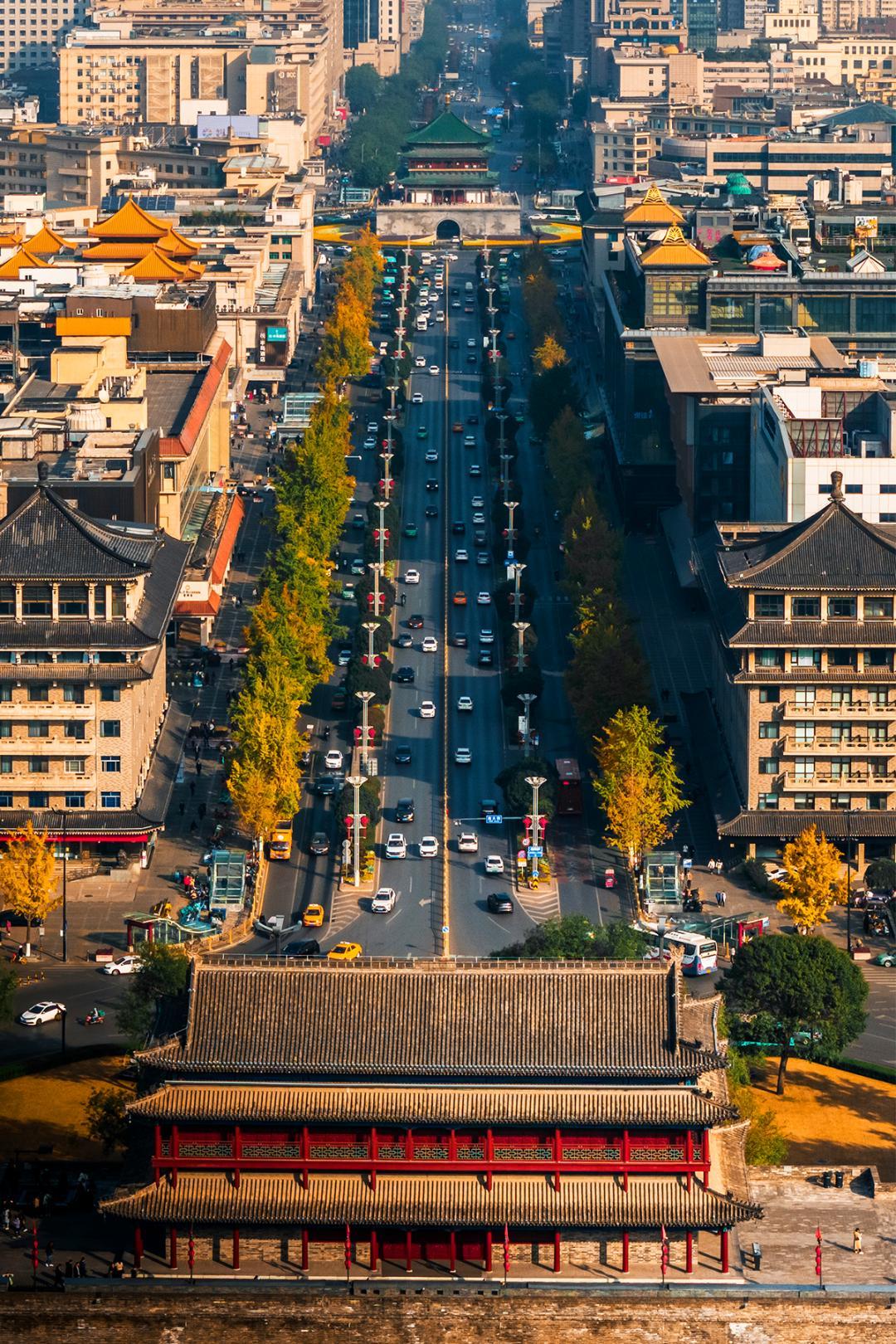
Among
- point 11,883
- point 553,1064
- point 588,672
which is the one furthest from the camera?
point 588,672

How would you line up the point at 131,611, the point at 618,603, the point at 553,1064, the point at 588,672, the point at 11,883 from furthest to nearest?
the point at 618,603 → the point at 588,672 → the point at 131,611 → the point at 11,883 → the point at 553,1064

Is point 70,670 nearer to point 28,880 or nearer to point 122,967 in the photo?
point 28,880

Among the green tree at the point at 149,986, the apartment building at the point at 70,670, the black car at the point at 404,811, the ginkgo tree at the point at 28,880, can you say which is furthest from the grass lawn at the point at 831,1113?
the apartment building at the point at 70,670

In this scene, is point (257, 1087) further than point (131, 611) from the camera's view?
No

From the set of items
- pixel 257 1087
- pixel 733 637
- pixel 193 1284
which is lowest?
pixel 193 1284

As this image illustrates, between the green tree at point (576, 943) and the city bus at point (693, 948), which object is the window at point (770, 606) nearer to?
the city bus at point (693, 948)

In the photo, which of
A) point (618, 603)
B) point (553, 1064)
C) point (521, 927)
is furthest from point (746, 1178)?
point (618, 603)

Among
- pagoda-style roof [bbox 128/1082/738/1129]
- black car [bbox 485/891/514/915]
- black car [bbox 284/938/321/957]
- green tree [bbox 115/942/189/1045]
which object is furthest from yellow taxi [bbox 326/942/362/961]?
pagoda-style roof [bbox 128/1082/738/1129]

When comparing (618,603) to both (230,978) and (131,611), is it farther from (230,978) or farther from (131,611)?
(230,978)

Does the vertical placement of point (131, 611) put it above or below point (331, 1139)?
above
